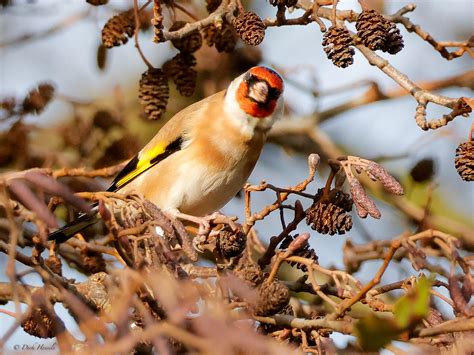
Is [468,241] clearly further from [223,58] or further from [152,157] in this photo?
[223,58]

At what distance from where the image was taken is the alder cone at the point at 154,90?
3248 millimetres

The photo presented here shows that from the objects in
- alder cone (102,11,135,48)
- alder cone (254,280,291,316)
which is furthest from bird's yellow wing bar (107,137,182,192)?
alder cone (254,280,291,316)

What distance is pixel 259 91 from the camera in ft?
11.6

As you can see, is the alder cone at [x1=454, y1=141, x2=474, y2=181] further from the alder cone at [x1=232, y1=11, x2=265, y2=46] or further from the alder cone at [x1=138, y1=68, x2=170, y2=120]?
the alder cone at [x1=138, y1=68, x2=170, y2=120]

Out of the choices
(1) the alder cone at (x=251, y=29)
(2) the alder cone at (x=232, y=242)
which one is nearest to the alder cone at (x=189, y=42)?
(1) the alder cone at (x=251, y=29)

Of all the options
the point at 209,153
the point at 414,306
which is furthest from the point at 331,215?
the point at 209,153

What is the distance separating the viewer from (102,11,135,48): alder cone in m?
3.26

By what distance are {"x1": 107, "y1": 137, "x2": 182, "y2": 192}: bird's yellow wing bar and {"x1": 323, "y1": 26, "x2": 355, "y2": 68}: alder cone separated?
1222mm

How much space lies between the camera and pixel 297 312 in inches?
123

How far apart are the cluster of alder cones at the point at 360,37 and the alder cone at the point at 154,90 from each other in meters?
0.87

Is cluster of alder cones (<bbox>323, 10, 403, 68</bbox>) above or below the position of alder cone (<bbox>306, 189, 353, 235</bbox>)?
above

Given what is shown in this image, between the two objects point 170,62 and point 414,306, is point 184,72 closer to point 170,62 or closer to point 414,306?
point 170,62

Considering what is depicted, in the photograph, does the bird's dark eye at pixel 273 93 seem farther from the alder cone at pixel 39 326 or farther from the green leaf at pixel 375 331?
the green leaf at pixel 375 331

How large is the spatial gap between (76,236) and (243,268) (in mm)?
1180
